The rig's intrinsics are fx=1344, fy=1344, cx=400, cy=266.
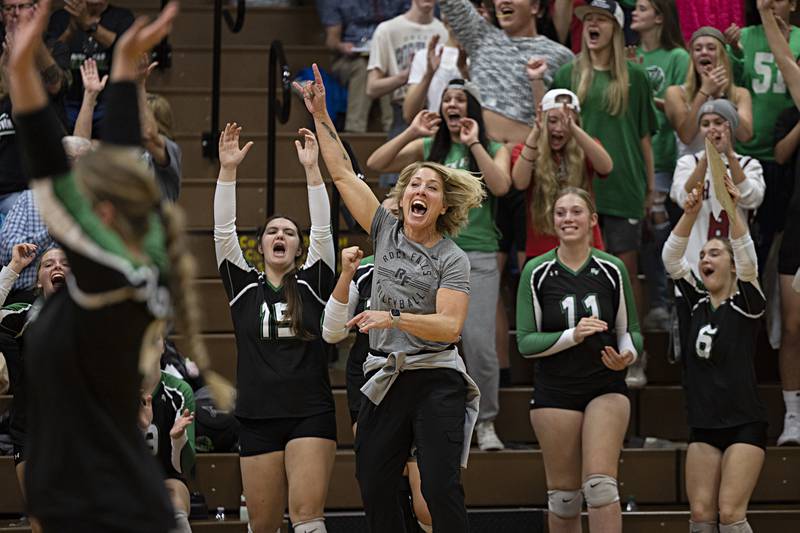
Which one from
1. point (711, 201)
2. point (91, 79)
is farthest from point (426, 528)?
point (91, 79)

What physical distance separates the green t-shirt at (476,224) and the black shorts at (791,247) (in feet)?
5.36

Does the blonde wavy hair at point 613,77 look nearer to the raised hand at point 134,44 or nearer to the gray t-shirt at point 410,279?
the gray t-shirt at point 410,279

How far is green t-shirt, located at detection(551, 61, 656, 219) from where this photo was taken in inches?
309

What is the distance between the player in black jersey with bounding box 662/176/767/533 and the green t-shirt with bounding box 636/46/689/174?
156 cm

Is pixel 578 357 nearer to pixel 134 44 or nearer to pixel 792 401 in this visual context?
pixel 792 401

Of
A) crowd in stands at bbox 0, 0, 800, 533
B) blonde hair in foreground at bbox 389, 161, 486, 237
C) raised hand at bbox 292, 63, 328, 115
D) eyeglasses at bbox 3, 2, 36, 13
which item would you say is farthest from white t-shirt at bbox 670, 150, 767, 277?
eyeglasses at bbox 3, 2, 36, 13

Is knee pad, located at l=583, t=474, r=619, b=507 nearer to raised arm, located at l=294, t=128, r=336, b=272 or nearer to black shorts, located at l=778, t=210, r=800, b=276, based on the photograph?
raised arm, located at l=294, t=128, r=336, b=272

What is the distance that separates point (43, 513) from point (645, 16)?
6.04 meters

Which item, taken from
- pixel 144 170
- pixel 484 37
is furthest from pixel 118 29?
pixel 144 170

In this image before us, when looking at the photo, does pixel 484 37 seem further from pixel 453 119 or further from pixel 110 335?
pixel 110 335

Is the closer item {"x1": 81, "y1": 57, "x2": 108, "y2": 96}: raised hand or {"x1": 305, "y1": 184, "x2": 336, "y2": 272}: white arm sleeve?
{"x1": 305, "y1": 184, "x2": 336, "y2": 272}: white arm sleeve

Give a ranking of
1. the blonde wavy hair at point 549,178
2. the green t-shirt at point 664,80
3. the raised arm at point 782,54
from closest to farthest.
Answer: the blonde wavy hair at point 549,178 → the raised arm at point 782,54 → the green t-shirt at point 664,80

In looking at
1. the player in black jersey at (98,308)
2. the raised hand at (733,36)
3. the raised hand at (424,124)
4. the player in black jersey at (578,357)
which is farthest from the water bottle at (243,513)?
the raised hand at (733,36)

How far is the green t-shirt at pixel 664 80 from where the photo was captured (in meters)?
8.59
